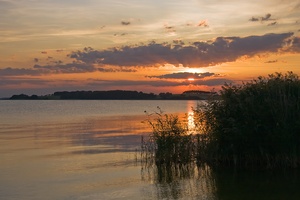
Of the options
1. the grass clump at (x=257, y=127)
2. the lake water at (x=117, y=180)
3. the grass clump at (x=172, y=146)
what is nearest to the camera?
the lake water at (x=117, y=180)

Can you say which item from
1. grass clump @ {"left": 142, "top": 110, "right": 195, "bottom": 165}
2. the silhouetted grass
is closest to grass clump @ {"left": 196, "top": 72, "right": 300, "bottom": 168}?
the silhouetted grass

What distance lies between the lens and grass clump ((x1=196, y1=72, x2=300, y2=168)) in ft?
76.1

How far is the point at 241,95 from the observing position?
24547 mm

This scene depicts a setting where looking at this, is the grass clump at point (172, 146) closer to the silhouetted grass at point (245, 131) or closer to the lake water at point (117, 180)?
the silhouetted grass at point (245, 131)

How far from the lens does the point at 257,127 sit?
23.2m

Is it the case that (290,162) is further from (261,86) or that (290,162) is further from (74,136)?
(74,136)

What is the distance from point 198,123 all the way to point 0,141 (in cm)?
1951

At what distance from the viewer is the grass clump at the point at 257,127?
23.2m

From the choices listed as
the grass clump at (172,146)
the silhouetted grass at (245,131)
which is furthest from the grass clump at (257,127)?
the grass clump at (172,146)

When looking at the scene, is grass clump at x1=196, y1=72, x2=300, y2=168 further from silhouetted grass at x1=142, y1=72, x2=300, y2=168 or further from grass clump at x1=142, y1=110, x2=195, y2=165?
grass clump at x1=142, y1=110, x2=195, y2=165

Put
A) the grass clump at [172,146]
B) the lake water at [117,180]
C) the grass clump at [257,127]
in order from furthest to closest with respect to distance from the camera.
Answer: the grass clump at [172,146]
the grass clump at [257,127]
the lake water at [117,180]

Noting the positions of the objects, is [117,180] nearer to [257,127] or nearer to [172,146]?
[172,146]

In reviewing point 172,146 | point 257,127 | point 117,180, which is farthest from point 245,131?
point 117,180

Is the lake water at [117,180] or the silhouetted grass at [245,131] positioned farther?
the silhouetted grass at [245,131]
